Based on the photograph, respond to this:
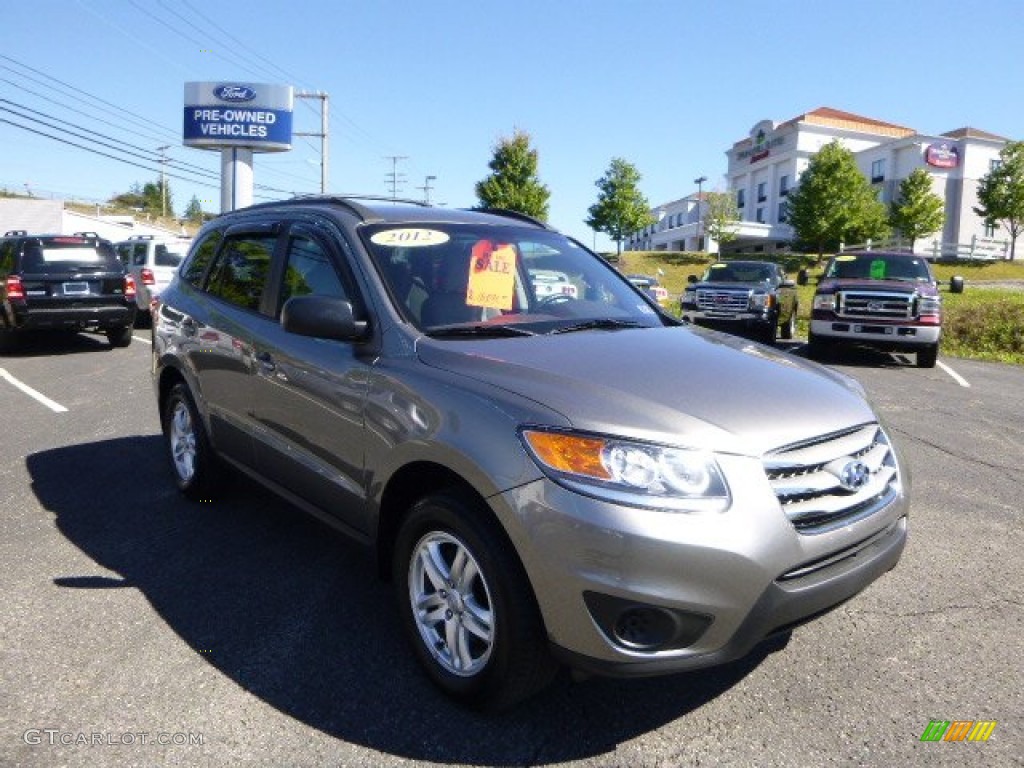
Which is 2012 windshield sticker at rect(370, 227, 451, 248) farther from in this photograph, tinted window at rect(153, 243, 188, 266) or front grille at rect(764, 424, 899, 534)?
tinted window at rect(153, 243, 188, 266)

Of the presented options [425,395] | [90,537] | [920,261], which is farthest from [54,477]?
[920,261]

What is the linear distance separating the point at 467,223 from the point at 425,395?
1385mm

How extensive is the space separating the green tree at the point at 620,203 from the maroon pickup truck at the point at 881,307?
4602 centimetres

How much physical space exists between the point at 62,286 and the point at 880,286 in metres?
12.7

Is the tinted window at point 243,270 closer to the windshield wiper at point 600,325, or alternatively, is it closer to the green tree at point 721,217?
the windshield wiper at point 600,325

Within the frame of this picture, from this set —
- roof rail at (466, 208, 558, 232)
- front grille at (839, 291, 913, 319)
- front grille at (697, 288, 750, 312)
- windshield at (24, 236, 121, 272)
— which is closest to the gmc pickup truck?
front grille at (697, 288, 750, 312)

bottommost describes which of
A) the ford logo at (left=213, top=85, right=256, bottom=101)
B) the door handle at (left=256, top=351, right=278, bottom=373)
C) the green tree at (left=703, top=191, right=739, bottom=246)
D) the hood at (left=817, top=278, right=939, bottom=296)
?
the door handle at (left=256, top=351, right=278, bottom=373)

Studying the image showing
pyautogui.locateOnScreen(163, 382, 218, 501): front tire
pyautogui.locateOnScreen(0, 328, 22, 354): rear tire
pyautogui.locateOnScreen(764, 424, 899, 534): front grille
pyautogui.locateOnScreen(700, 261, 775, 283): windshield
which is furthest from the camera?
pyautogui.locateOnScreen(700, 261, 775, 283): windshield

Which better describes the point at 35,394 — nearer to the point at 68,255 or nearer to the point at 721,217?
the point at 68,255

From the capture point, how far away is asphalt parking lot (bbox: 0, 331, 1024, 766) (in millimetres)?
2570

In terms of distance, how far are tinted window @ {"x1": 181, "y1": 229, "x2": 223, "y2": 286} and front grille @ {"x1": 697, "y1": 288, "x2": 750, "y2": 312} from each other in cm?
1152

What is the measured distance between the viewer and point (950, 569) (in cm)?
407

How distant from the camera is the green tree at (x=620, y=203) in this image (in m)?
59.0

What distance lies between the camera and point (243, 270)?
436 cm
